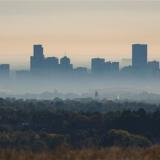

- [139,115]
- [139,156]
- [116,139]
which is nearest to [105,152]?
[139,156]

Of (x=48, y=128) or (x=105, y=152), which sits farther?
(x=48, y=128)

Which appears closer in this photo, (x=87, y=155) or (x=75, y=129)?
(x=87, y=155)

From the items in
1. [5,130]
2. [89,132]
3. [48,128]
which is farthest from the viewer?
[48,128]

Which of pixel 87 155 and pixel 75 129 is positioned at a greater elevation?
pixel 87 155

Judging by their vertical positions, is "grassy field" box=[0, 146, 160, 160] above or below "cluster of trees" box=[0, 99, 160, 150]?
above

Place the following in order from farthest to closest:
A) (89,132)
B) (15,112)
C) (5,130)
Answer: (15,112) < (5,130) < (89,132)

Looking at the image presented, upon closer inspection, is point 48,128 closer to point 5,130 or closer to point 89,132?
point 5,130

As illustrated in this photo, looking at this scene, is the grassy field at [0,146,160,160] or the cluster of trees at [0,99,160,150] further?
the cluster of trees at [0,99,160,150]

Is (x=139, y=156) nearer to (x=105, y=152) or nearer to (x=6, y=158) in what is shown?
(x=105, y=152)

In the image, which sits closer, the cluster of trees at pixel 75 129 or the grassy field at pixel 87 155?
the grassy field at pixel 87 155

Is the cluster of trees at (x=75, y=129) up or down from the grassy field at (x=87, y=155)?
down
